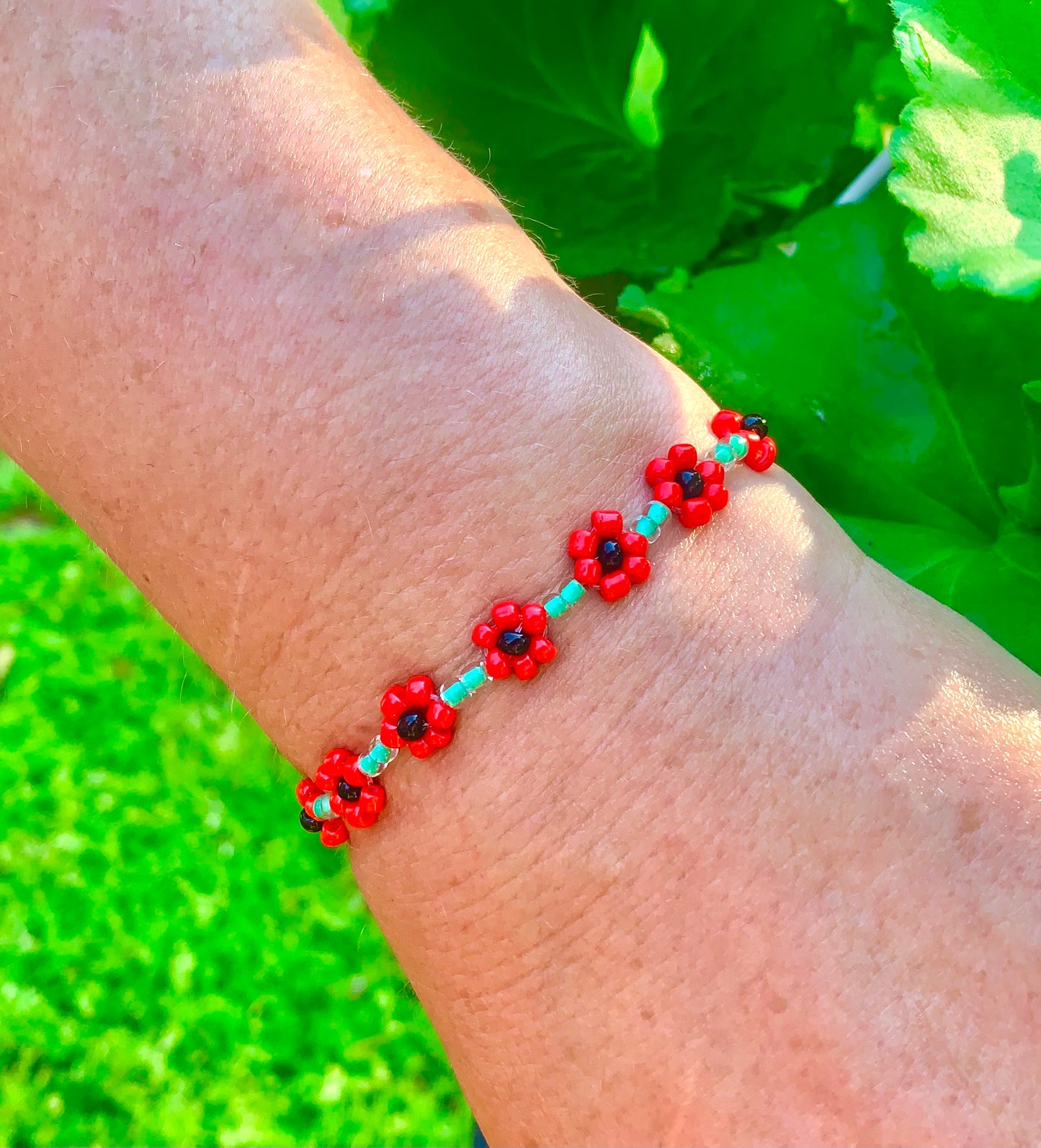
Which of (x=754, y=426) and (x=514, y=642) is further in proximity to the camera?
(x=754, y=426)

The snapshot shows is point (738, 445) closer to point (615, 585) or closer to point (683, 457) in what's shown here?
point (683, 457)

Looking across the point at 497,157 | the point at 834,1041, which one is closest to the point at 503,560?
the point at 834,1041

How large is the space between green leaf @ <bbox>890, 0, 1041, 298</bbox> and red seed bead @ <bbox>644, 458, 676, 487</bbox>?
1.01 ft

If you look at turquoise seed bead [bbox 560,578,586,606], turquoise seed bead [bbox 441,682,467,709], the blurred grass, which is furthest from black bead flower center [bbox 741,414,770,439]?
the blurred grass

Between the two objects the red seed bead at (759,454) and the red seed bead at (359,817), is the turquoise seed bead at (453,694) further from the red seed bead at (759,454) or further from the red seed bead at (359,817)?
the red seed bead at (759,454)

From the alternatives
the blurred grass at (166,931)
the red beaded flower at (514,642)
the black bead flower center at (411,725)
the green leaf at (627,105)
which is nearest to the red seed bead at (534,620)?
the red beaded flower at (514,642)

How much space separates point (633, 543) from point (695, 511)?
0.21 feet

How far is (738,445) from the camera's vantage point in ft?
2.82

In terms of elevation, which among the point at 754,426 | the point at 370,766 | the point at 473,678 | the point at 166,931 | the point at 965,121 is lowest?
the point at 166,931

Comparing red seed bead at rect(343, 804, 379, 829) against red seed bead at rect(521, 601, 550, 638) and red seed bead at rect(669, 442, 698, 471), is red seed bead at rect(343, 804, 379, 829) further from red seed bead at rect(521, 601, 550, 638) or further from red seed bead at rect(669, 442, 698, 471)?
red seed bead at rect(669, 442, 698, 471)

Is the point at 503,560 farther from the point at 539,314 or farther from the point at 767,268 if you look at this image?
the point at 767,268

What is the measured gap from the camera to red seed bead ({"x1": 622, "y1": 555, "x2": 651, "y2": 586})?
79 cm

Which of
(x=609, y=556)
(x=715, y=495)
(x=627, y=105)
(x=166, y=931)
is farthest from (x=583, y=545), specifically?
(x=166, y=931)

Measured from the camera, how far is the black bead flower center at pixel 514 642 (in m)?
0.76
